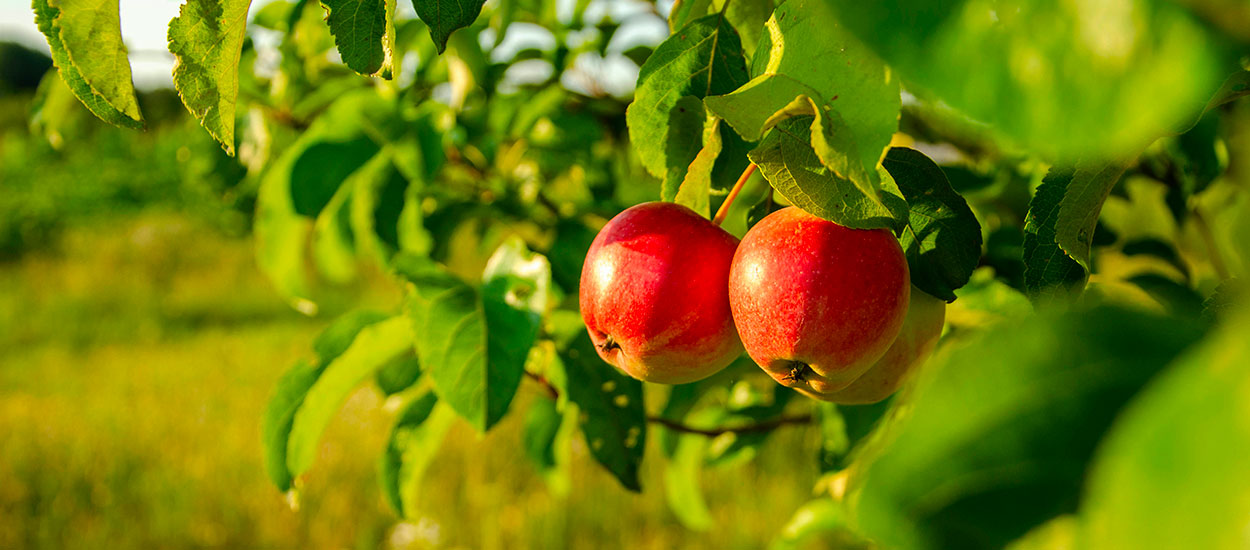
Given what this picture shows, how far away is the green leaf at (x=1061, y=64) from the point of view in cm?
23

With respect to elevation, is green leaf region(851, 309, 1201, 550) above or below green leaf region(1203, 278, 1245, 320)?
above

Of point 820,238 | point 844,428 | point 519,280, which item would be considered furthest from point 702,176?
point 844,428

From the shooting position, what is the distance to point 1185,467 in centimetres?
21

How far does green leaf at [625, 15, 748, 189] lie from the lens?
569mm

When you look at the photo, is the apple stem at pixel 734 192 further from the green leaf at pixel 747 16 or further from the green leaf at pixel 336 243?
the green leaf at pixel 336 243

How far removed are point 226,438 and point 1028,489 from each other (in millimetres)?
3100

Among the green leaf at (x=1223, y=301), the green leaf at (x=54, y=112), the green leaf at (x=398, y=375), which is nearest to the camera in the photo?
the green leaf at (x=1223, y=301)

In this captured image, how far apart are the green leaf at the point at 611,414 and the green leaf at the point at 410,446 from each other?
20 cm

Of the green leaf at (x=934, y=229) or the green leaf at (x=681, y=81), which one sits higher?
the green leaf at (x=681, y=81)

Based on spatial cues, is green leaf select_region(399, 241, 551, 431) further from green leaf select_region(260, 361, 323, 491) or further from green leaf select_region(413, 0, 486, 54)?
green leaf select_region(413, 0, 486, 54)

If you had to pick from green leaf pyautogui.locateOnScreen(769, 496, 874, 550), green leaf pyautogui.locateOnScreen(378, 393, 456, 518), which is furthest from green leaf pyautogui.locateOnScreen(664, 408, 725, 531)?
green leaf pyautogui.locateOnScreen(378, 393, 456, 518)

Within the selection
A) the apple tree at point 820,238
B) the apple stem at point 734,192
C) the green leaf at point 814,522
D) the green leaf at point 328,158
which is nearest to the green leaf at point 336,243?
the apple tree at point 820,238

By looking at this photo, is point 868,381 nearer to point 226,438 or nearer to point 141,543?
point 141,543

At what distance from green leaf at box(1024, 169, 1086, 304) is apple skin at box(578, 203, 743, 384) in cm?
18
